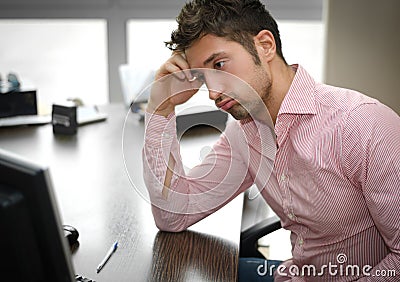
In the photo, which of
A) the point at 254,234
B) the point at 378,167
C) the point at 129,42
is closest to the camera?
the point at 378,167

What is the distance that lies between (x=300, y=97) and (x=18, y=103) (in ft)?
4.48

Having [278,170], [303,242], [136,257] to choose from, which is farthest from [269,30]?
[136,257]

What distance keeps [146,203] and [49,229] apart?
2.89ft

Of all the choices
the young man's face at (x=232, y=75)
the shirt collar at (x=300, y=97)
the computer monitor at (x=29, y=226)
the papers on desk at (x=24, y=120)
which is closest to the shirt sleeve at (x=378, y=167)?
the shirt collar at (x=300, y=97)

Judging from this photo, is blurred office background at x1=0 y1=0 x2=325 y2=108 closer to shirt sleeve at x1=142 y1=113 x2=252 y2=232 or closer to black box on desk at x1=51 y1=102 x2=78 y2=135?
black box on desk at x1=51 y1=102 x2=78 y2=135

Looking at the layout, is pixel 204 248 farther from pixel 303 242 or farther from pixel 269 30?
pixel 269 30

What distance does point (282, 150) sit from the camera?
1434 mm

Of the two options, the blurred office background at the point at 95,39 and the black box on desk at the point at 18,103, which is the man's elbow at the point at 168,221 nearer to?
the black box on desk at the point at 18,103

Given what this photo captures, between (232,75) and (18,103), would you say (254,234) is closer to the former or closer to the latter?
(232,75)

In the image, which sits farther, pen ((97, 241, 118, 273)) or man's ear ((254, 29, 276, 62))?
man's ear ((254, 29, 276, 62))

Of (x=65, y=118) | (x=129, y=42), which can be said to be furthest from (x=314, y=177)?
(x=129, y=42)

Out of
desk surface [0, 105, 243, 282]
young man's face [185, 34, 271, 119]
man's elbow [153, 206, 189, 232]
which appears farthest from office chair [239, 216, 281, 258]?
young man's face [185, 34, 271, 119]

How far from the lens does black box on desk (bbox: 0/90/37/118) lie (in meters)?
2.38

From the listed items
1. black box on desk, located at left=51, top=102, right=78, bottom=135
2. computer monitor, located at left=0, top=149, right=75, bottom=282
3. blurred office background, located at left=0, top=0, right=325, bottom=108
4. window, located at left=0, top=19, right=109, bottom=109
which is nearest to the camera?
computer monitor, located at left=0, top=149, right=75, bottom=282
